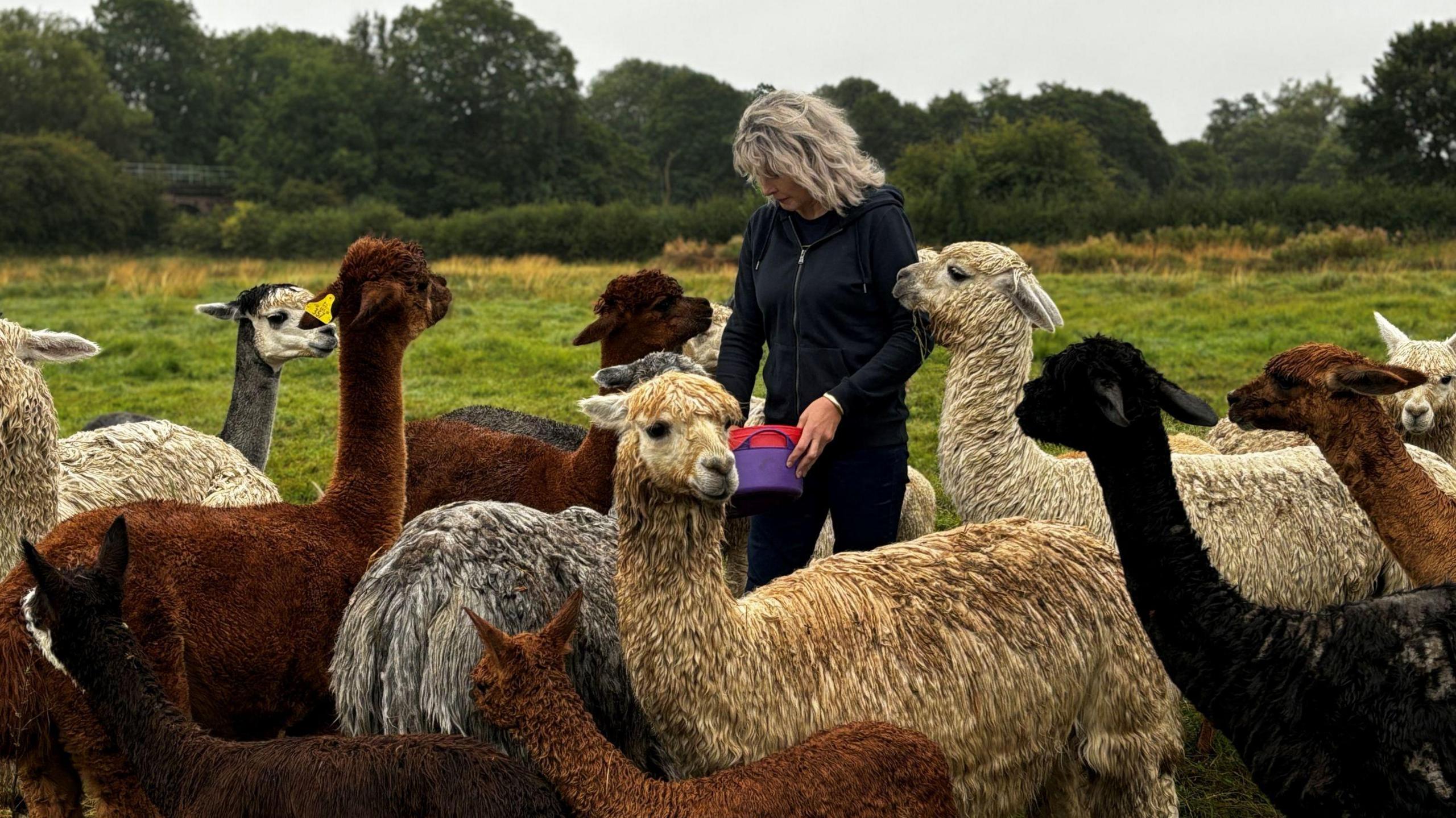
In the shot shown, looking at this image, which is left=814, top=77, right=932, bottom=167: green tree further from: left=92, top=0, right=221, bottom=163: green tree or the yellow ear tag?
the yellow ear tag

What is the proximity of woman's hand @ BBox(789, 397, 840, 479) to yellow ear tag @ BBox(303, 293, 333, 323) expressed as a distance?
2343 millimetres

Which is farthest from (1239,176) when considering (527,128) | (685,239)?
(685,239)

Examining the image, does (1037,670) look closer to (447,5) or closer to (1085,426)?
(1085,426)

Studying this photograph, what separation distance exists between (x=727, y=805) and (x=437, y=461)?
360 cm

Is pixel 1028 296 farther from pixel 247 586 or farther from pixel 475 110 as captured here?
pixel 475 110

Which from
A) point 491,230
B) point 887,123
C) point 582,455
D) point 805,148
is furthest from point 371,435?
point 887,123

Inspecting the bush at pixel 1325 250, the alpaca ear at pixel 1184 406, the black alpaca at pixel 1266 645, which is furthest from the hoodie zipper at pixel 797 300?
the bush at pixel 1325 250

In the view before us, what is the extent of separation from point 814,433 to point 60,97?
72.0 meters

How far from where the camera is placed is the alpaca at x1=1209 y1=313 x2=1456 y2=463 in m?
6.41

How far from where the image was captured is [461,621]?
3.32 metres

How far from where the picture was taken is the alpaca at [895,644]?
316 centimetres

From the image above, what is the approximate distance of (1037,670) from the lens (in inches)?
137

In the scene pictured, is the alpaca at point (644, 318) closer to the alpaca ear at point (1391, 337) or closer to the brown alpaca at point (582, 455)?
the brown alpaca at point (582, 455)

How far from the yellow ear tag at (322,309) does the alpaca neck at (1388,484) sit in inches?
153
